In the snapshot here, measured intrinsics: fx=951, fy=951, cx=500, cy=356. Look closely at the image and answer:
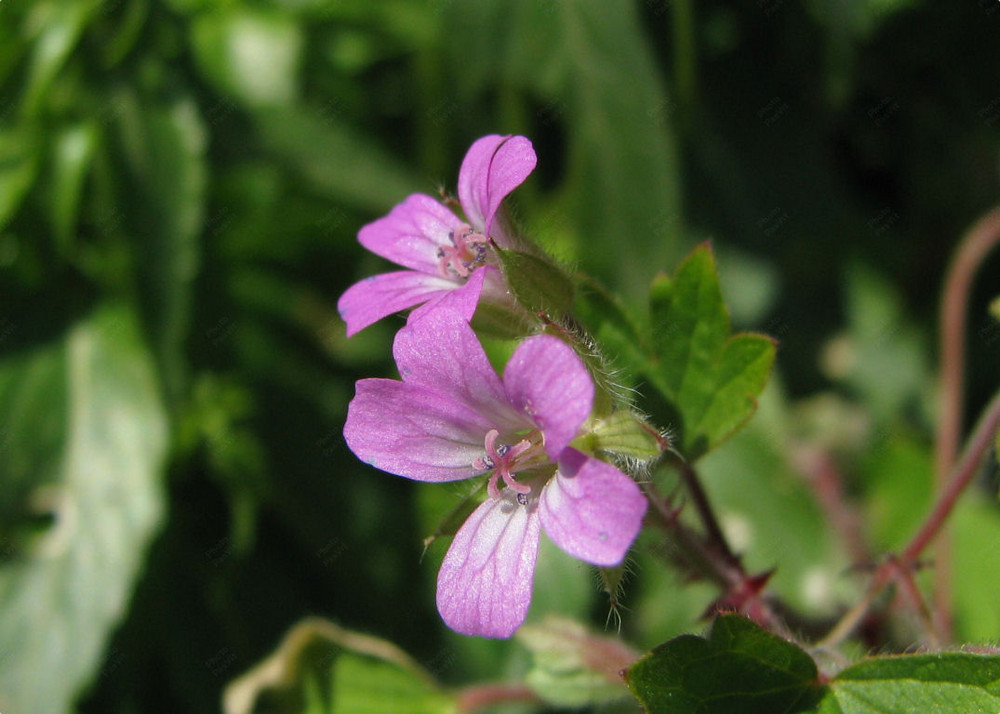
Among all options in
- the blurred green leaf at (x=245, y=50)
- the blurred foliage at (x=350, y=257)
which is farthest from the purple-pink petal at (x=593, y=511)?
the blurred green leaf at (x=245, y=50)

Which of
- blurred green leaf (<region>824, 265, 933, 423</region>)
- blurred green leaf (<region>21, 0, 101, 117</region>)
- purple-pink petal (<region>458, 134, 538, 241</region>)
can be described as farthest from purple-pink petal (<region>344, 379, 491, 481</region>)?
blurred green leaf (<region>824, 265, 933, 423</region>)

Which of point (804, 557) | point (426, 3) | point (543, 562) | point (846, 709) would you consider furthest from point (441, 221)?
point (804, 557)

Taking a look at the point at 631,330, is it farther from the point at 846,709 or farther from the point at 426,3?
the point at 426,3

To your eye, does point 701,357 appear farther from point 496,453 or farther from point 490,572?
point 490,572

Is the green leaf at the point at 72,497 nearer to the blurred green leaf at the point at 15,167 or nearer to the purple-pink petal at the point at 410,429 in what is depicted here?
the blurred green leaf at the point at 15,167

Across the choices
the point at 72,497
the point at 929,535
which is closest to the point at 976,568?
the point at 929,535
